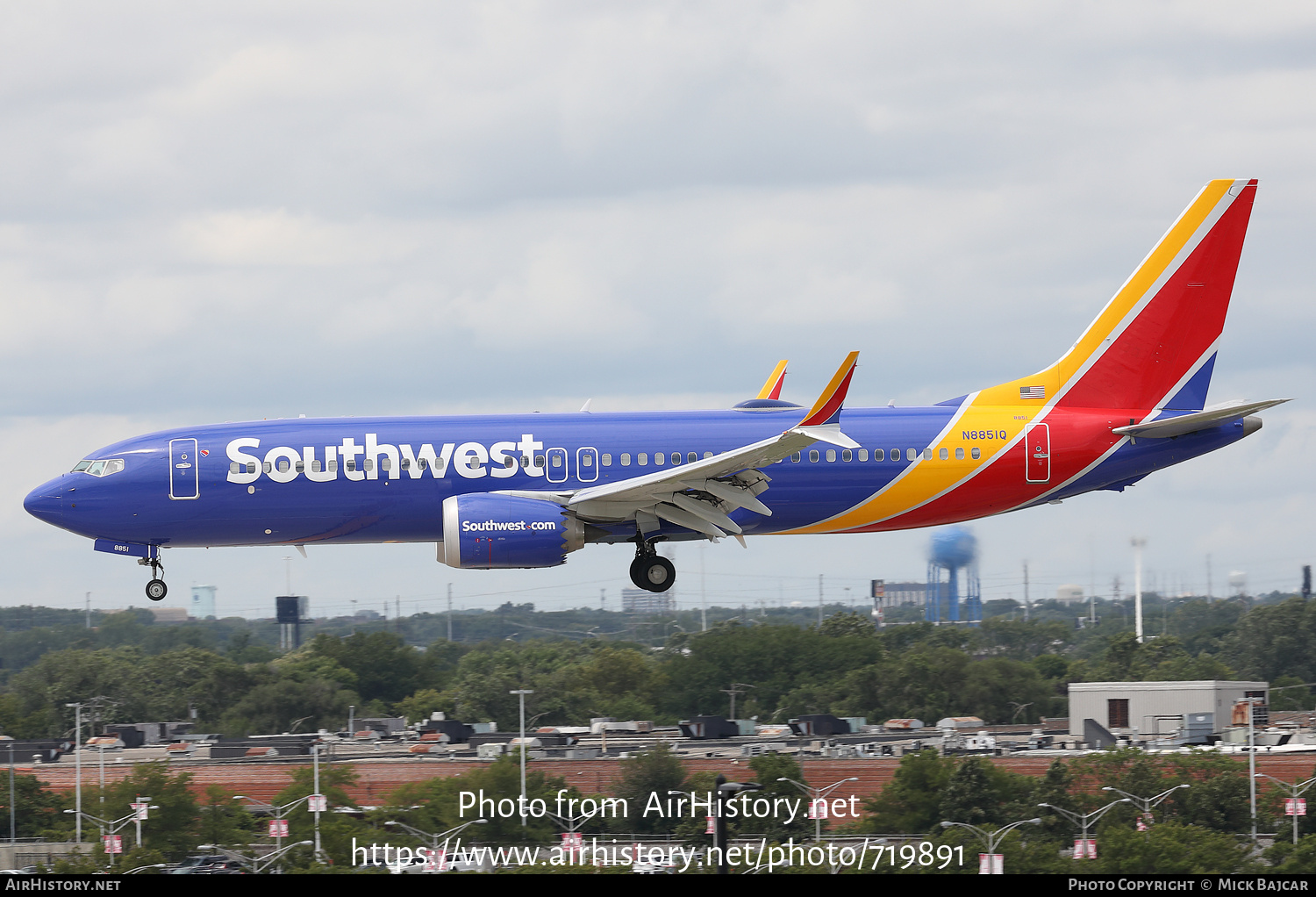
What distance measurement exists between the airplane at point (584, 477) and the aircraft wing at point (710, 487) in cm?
7

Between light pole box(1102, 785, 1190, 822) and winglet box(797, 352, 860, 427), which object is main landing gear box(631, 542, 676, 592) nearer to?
winglet box(797, 352, 860, 427)

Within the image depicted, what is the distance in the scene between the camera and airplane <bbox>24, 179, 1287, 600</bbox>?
41000mm

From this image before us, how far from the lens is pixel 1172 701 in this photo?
9506cm

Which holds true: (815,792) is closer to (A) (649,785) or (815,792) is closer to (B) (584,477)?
(A) (649,785)

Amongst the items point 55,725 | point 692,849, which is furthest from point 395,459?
point 55,725

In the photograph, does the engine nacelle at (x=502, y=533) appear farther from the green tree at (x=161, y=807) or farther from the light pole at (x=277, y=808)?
the green tree at (x=161, y=807)

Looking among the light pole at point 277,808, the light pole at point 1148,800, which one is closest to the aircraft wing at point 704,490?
the light pole at point 277,808

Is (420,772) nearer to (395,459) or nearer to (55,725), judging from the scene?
(395,459)

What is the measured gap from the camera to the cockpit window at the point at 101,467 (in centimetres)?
4212

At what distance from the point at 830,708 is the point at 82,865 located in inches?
2765

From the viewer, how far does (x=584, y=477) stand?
Answer: 137ft

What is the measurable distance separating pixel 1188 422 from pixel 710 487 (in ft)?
43.8

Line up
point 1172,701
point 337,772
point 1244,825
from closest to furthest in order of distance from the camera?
point 1244,825 → point 337,772 → point 1172,701
